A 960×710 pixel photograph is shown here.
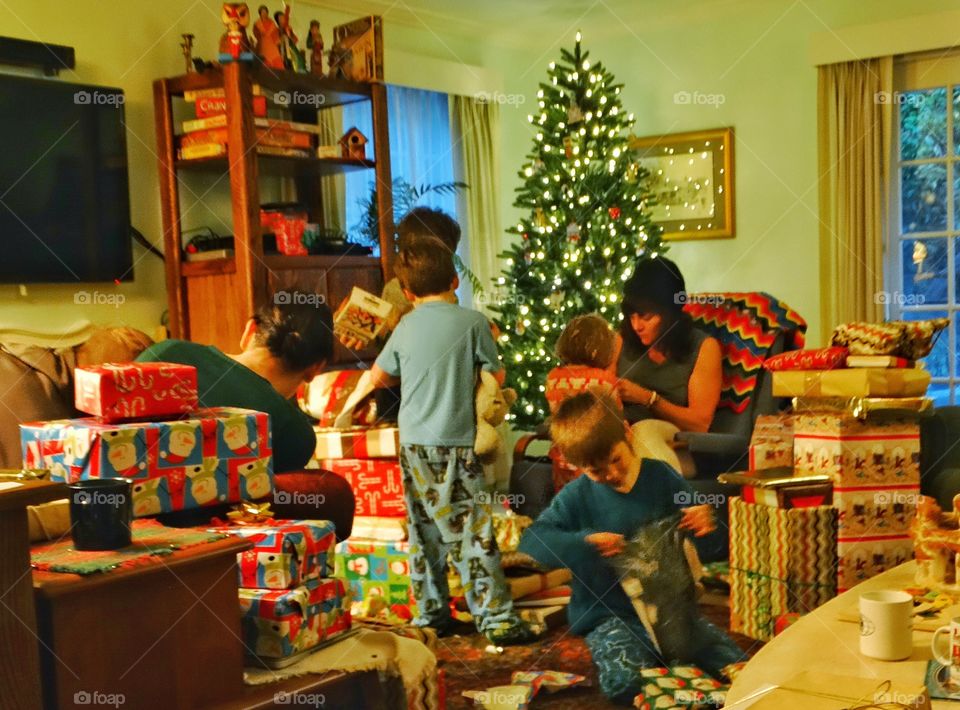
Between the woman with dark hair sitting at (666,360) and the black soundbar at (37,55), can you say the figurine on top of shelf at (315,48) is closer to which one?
the black soundbar at (37,55)

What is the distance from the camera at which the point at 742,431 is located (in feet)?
13.9

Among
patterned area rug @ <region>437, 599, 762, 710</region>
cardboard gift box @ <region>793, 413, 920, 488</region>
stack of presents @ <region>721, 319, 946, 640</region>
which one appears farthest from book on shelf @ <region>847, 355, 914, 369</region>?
patterned area rug @ <region>437, 599, 762, 710</region>

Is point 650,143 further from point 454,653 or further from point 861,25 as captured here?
point 454,653

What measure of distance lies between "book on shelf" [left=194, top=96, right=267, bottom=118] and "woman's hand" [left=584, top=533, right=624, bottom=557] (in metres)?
2.66

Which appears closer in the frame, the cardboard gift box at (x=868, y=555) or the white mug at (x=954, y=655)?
the white mug at (x=954, y=655)

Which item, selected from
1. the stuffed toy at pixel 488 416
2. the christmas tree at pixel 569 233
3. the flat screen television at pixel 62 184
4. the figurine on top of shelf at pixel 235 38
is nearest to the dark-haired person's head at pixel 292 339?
the stuffed toy at pixel 488 416

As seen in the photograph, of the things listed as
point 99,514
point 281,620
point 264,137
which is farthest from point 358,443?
point 99,514

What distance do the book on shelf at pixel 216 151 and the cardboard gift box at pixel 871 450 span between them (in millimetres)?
2666

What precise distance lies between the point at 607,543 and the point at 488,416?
0.86 m

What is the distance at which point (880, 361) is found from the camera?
2.99 m

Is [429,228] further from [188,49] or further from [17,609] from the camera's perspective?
[17,609]

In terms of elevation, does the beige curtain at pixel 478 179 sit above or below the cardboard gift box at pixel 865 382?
above

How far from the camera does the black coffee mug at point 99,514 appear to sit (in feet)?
4.80

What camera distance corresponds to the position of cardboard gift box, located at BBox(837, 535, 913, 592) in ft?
10.1
